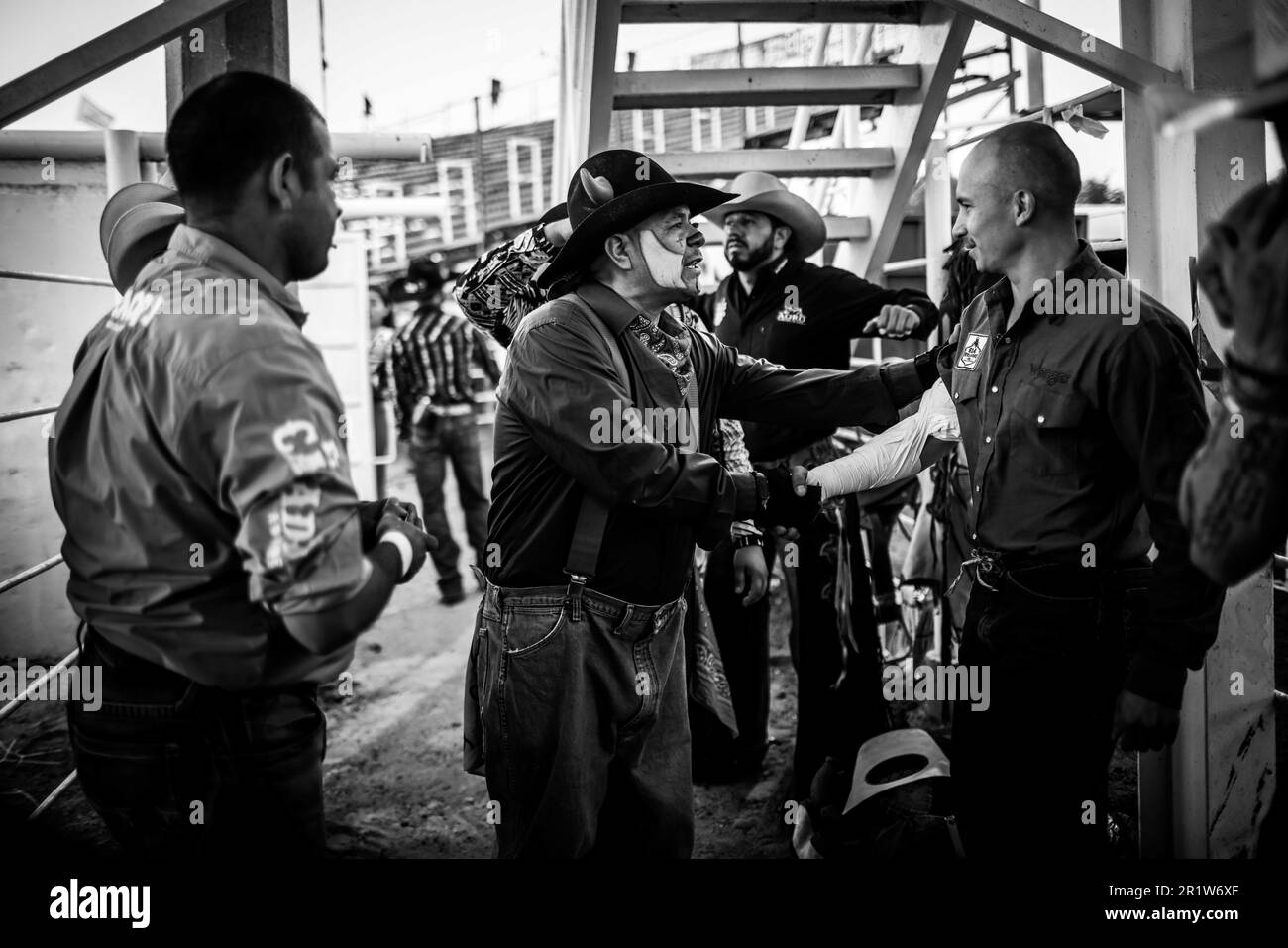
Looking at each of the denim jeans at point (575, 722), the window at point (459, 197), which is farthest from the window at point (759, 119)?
the denim jeans at point (575, 722)

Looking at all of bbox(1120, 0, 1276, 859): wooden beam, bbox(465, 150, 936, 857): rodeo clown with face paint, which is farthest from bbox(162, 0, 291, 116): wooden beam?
bbox(1120, 0, 1276, 859): wooden beam

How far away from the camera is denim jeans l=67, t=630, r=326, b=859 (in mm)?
2102

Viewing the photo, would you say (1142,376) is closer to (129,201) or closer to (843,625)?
(843,625)

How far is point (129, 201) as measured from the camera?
3.05 metres

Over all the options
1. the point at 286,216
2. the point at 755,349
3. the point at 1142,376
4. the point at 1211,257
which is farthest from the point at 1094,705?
the point at 755,349

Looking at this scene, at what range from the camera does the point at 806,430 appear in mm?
4777

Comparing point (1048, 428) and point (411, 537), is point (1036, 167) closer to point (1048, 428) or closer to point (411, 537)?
point (1048, 428)

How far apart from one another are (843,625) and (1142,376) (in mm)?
2243

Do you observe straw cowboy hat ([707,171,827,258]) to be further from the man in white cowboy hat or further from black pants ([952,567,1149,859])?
black pants ([952,567,1149,859])

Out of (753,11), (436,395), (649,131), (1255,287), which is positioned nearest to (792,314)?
(753,11)

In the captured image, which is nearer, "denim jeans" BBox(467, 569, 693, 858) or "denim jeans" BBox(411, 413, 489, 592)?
"denim jeans" BBox(467, 569, 693, 858)

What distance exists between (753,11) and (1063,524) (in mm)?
3066

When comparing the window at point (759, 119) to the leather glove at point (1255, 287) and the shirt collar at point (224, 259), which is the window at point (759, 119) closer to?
the shirt collar at point (224, 259)

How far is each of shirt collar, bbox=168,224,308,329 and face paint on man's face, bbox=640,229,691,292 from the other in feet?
4.26
